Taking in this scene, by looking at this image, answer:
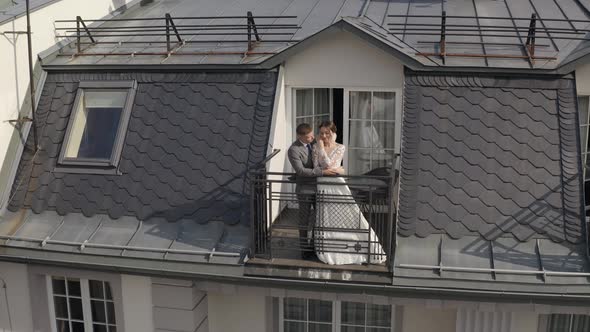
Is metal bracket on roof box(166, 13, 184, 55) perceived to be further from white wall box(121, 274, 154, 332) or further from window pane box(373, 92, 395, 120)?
white wall box(121, 274, 154, 332)

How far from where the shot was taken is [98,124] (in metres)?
8.97

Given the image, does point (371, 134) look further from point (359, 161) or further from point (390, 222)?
point (390, 222)

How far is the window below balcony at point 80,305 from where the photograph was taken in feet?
28.3

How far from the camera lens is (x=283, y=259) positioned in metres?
7.52

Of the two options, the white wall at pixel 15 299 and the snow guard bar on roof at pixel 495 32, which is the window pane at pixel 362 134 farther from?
the white wall at pixel 15 299

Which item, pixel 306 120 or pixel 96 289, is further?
pixel 306 120

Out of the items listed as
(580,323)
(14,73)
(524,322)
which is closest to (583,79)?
(580,323)

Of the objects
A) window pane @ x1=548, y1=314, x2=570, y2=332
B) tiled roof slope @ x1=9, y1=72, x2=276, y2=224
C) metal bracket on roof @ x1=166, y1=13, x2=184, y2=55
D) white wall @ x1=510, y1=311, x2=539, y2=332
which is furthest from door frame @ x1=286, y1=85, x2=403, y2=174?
window pane @ x1=548, y1=314, x2=570, y2=332

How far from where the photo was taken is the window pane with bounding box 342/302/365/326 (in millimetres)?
8273

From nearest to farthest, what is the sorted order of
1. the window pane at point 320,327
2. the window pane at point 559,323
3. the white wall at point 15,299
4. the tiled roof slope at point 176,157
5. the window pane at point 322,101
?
the window pane at point 559,323, the tiled roof slope at point 176,157, the window pane at point 320,327, the white wall at point 15,299, the window pane at point 322,101

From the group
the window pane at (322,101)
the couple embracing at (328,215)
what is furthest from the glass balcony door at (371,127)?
the couple embracing at (328,215)

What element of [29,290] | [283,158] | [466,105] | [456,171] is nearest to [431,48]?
[466,105]

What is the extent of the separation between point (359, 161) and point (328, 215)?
76.0 inches

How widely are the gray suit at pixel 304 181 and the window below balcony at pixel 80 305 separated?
10.4 ft
